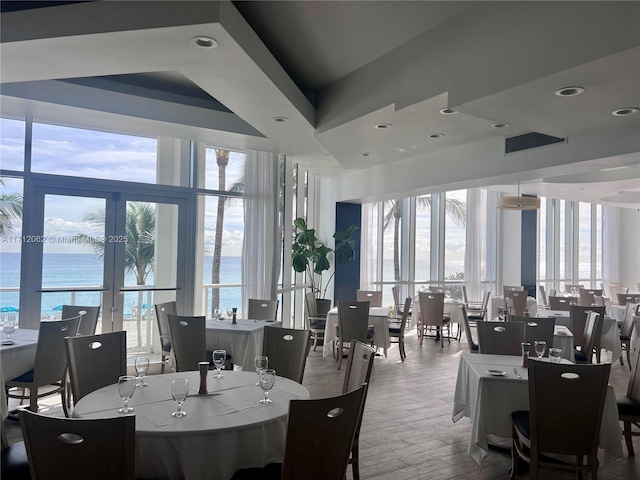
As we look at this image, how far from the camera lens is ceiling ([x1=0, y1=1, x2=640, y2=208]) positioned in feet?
10.6

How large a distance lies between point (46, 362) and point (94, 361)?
1.05m

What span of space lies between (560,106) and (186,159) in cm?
509

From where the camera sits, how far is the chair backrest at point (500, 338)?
457 cm

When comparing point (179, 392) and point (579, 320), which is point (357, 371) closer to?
point (179, 392)

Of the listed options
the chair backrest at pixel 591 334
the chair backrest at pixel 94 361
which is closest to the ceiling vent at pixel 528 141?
the chair backrest at pixel 591 334

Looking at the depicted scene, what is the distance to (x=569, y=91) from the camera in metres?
3.60

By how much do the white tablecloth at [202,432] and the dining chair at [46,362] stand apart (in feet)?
5.56

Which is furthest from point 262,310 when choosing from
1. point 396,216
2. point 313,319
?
point 396,216

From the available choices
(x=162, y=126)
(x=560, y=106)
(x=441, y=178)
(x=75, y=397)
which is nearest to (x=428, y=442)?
(x=75, y=397)

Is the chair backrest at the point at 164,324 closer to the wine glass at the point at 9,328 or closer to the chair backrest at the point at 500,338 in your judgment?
the wine glass at the point at 9,328

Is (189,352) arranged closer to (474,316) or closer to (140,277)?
(140,277)

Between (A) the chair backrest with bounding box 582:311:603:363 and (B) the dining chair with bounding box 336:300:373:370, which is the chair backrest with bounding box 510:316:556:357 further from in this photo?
(B) the dining chair with bounding box 336:300:373:370

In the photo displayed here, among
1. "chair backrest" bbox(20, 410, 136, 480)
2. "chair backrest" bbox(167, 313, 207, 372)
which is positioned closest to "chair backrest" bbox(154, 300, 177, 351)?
"chair backrest" bbox(167, 313, 207, 372)

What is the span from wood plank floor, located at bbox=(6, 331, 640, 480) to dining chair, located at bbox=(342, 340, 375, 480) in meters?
0.40
